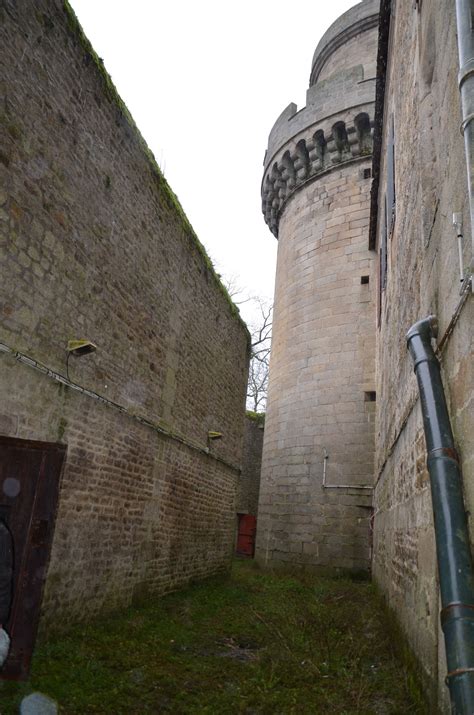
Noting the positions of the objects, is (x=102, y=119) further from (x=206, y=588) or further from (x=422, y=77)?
(x=206, y=588)

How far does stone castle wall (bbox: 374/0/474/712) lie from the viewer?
11.1 feet

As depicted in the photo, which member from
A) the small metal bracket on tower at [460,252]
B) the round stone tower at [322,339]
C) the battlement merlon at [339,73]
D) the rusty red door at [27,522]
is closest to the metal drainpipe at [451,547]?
the small metal bracket on tower at [460,252]

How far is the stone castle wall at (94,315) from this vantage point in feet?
18.4

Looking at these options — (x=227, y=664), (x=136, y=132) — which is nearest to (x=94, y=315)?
(x=136, y=132)

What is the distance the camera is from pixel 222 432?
12867 mm

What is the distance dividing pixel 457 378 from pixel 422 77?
3385 millimetres

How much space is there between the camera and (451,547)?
3.02 metres

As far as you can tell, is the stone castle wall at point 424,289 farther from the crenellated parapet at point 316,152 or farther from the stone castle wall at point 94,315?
the crenellated parapet at point 316,152

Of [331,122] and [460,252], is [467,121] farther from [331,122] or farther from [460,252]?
[331,122]

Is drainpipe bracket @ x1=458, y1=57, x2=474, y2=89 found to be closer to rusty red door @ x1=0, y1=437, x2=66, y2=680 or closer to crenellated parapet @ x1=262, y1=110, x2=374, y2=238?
rusty red door @ x1=0, y1=437, x2=66, y2=680

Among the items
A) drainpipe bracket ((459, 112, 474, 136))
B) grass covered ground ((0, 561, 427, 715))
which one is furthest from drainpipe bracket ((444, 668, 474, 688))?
drainpipe bracket ((459, 112, 474, 136))

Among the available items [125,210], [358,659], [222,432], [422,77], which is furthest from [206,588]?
[422,77]

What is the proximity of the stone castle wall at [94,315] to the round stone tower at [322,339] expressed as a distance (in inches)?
141

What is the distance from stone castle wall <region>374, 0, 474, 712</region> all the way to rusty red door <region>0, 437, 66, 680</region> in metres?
3.02
